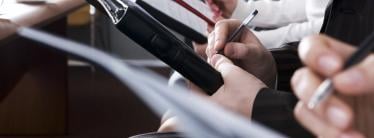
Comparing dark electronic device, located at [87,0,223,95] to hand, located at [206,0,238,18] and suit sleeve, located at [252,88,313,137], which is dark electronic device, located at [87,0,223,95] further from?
hand, located at [206,0,238,18]

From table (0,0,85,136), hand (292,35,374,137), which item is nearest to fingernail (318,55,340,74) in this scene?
hand (292,35,374,137)

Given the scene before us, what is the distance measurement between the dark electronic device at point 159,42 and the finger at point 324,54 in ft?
0.62

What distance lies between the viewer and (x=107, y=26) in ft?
9.47

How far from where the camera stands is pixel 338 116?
235 millimetres

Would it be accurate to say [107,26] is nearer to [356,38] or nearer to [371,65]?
[356,38]

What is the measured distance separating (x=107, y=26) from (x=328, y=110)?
8.86 ft

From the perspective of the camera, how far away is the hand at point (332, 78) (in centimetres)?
22

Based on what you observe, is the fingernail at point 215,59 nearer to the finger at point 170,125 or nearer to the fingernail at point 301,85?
the finger at point 170,125

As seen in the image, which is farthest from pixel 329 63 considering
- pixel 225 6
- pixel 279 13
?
pixel 279 13

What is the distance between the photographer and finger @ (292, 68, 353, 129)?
23 cm

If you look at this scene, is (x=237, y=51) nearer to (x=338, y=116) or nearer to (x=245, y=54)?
(x=245, y=54)

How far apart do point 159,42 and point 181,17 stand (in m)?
0.34

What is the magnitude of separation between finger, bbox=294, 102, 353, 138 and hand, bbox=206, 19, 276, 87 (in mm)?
347

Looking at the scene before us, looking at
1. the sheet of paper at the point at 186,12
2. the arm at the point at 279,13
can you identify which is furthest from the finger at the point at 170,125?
the arm at the point at 279,13
